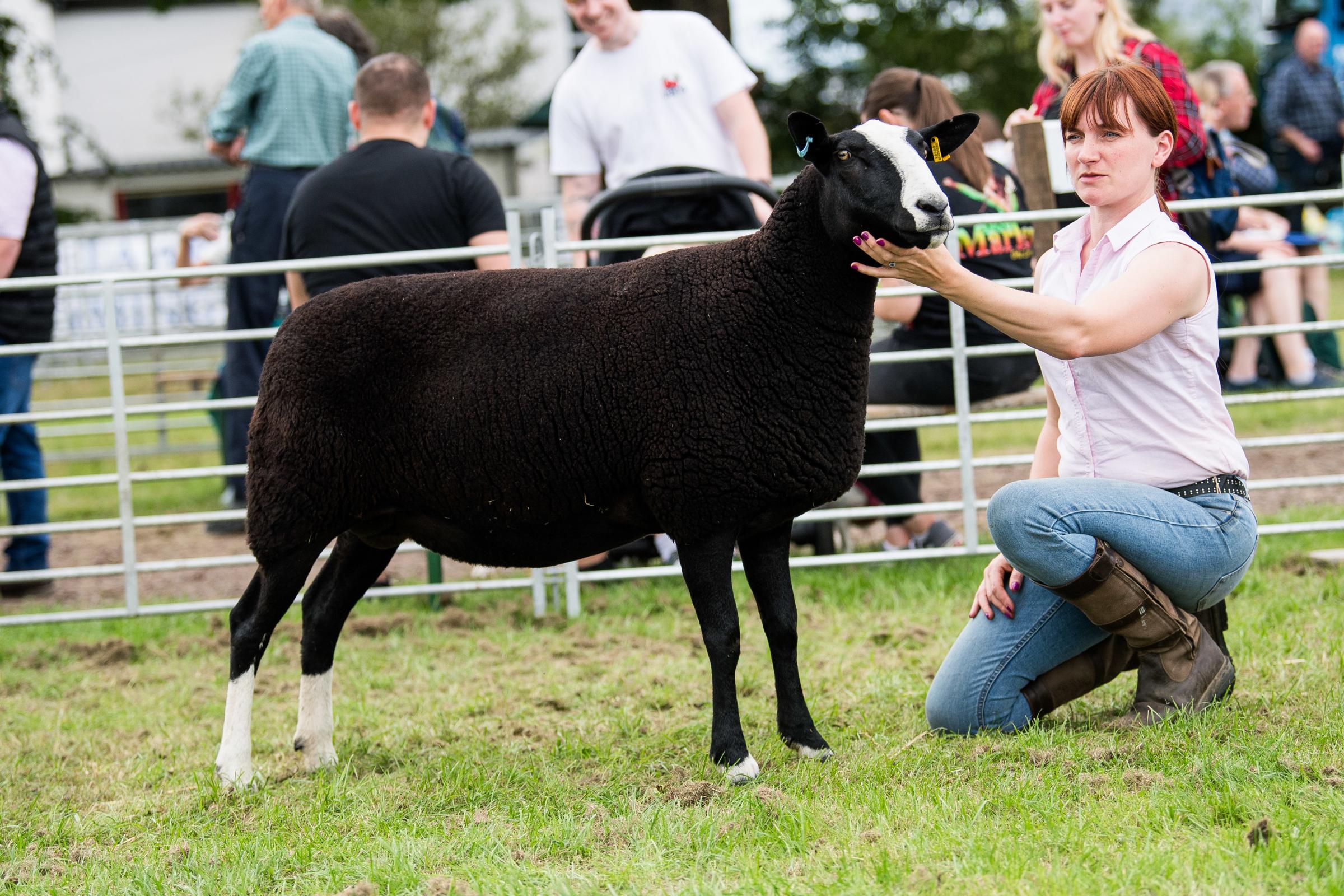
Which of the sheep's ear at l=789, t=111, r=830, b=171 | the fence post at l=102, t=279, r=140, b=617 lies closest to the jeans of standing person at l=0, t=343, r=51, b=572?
the fence post at l=102, t=279, r=140, b=617

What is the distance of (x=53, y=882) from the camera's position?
291 centimetres

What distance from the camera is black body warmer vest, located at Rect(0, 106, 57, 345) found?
5910 millimetres

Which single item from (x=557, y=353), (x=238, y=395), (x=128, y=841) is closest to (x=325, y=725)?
(x=128, y=841)

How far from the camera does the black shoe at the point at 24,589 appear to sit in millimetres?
6492

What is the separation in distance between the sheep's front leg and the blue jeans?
648 mm

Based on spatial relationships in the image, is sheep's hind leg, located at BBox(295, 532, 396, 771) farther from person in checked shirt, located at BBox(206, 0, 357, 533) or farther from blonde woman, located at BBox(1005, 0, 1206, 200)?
blonde woman, located at BBox(1005, 0, 1206, 200)

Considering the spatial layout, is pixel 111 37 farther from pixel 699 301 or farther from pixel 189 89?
pixel 699 301

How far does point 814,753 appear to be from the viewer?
11.3ft

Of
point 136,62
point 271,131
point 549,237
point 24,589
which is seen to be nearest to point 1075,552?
point 549,237

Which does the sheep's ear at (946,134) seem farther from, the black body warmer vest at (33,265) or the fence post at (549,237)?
the black body warmer vest at (33,265)

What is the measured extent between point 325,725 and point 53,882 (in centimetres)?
95

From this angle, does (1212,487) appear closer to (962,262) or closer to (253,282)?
(962,262)

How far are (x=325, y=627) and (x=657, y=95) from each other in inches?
117

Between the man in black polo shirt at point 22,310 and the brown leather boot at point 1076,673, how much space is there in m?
4.75
